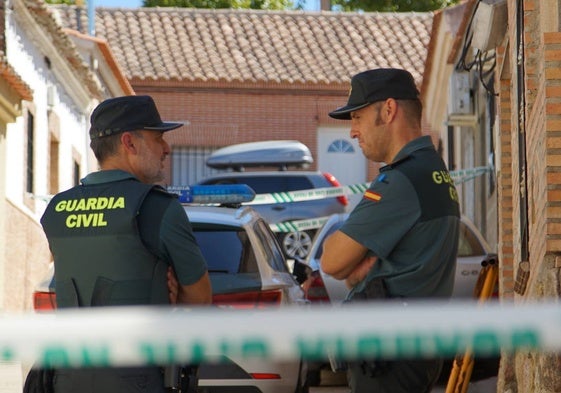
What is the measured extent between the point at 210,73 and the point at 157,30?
11.7 feet

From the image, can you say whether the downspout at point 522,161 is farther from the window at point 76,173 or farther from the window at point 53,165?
the window at point 76,173

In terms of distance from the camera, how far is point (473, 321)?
2.14 m

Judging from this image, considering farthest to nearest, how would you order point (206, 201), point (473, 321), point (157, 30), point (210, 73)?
1. point (157, 30)
2. point (210, 73)
3. point (206, 201)
4. point (473, 321)

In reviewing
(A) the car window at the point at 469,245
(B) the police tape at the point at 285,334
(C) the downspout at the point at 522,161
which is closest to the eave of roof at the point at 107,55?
(A) the car window at the point at 469,245

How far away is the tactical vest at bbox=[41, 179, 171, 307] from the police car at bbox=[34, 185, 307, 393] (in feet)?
12.3

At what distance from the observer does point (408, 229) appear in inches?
190

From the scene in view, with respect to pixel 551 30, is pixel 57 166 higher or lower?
lower

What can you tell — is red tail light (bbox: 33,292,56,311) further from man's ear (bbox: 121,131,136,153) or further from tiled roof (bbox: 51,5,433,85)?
tiled roof (bbox: 51,5,433,85)

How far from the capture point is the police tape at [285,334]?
2.13m

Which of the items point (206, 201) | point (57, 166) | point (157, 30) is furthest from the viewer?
point (157, 30)

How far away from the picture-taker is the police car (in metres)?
8.72

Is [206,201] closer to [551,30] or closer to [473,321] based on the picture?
[551,30]

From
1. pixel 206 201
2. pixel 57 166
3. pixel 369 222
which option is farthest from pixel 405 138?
pixel 57 166

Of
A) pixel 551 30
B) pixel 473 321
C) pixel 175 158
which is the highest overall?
pixel 551 30
